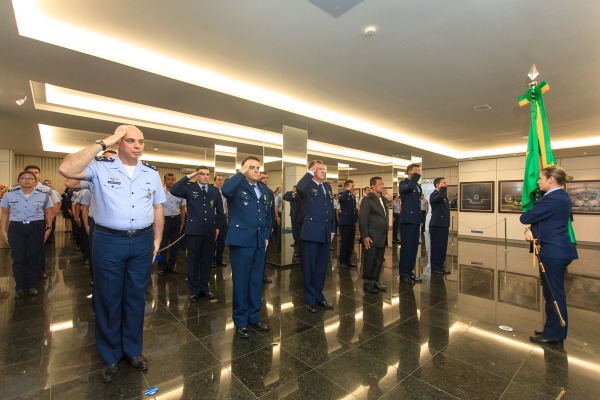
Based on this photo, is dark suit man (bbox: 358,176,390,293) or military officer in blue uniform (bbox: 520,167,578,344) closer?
military officer in blue uniform (bbox: 520,167,578,344)

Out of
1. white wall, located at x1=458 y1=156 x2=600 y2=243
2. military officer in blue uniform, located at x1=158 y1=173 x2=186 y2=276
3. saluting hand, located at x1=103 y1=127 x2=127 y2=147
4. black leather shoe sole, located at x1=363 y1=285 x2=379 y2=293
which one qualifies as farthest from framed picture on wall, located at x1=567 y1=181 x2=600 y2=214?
saluting hand, located at x1=103 y1=127 x2=127 y2=147

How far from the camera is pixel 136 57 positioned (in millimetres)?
3896

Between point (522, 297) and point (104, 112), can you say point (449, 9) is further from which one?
point (104, 112)

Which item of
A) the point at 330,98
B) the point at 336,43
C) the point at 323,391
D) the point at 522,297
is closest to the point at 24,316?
the point at 323,391

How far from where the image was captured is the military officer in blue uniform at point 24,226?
399cm

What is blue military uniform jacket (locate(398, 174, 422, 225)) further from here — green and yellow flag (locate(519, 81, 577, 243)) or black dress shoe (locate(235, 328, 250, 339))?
black dress shoe (locate(235, 328, 250, 339))

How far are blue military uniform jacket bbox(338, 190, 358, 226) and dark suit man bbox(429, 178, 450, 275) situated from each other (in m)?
1.74

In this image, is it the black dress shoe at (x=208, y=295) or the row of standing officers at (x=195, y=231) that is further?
the black dress shoe at (x=208, y=295)

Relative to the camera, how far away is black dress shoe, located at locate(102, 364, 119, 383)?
2117mm

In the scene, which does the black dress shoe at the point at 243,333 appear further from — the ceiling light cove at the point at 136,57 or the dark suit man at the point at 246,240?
the ceiling light cove at the point at 136,57

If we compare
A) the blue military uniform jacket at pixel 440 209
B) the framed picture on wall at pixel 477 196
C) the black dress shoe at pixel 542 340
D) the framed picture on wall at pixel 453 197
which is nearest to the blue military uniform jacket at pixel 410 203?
the blue military uniform jacket at pixel 440 209

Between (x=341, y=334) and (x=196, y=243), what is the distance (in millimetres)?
2257

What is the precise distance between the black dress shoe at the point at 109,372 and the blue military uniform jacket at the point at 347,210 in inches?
206

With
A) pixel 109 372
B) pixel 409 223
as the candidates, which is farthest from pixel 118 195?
pixel 409 223
